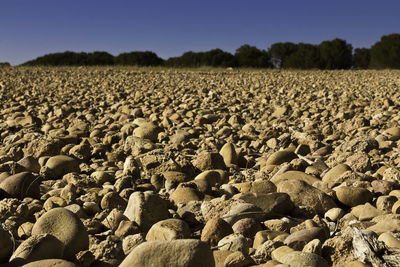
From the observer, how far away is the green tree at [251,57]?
22922 millimetres

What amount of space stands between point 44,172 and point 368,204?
2006 mm

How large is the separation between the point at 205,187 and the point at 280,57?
2317cm

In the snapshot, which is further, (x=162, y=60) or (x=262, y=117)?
(x=162, y=60)

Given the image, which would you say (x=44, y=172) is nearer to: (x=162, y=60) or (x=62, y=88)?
(x=62, y=88)

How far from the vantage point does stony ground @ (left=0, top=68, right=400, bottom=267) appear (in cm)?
148

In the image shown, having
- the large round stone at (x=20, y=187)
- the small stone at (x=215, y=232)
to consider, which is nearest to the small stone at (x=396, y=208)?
the small stone at (x=215, y=232)

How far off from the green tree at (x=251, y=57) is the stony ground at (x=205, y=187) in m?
17.4

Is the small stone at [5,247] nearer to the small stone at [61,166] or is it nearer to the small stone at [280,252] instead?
the small stone at [280,252]

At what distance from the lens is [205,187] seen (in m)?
2.39

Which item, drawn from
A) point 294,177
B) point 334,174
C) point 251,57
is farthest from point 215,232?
point 251,57

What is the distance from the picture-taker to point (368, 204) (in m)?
1.98

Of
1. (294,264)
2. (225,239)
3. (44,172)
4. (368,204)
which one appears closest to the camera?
(294,264)

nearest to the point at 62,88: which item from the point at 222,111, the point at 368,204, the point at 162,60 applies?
the point at 222,111

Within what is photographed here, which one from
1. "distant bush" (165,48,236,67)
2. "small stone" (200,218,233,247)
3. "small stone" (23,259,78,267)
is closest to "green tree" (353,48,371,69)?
"distant bush" (165,48,236,67)
